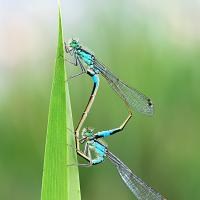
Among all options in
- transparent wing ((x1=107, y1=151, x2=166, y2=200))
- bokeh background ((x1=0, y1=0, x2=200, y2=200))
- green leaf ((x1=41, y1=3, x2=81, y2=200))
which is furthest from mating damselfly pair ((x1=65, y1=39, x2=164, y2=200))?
bokeh background ((x1=0, y1=0, x2=200, y2=200))

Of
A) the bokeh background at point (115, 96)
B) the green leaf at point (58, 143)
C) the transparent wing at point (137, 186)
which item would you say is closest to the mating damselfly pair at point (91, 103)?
the transparent wing at point (137, 186)

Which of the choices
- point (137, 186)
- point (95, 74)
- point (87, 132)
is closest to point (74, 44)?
point (95, 74)

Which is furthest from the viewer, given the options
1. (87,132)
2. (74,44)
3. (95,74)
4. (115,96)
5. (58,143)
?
(115,96)

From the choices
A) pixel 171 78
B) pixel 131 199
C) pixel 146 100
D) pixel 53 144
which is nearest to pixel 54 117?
pixel 53 144

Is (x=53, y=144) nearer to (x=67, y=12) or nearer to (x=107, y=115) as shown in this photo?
(x=107, y=115)

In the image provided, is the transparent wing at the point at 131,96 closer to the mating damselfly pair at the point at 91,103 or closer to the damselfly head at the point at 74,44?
the mating damselfly pair at the point at 91,103

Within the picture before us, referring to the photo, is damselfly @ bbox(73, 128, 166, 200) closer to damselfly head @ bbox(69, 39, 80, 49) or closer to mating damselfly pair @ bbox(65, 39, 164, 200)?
mating damselfly pair @ bbox(65, 39, 164, 200)

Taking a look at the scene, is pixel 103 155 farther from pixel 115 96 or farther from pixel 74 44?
pixel 115 96
